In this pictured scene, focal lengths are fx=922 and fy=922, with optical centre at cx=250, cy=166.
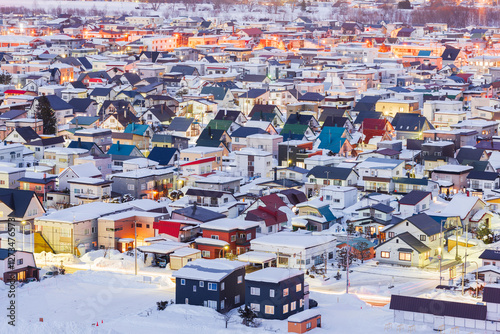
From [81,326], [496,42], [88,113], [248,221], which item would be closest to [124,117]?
[88,113]

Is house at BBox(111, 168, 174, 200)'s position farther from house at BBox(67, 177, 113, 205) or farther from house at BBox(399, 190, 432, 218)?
house at BBox(399, 190, 432, 218)

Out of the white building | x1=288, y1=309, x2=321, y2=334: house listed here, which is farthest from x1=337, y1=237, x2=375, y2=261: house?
x1=288, y1=309, x2=321, y2=334: house

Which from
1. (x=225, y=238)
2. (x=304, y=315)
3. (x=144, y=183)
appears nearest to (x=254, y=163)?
(x=144, y=183)

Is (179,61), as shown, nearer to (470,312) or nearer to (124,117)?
(124,117)

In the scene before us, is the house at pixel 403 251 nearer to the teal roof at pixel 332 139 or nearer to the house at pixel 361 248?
the house at pixel 361 248

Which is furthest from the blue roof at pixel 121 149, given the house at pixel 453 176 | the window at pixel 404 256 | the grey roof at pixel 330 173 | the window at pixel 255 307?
the window at pixel 255 307

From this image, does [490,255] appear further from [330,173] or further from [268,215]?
[330,173]
